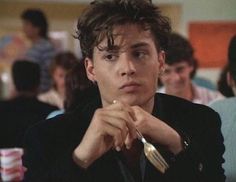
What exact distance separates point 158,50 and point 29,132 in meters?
0.36

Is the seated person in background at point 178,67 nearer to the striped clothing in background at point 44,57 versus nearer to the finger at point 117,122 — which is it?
the finger at point 117,122

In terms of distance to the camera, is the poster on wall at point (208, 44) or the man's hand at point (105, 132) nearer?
the man's hand at point (105, 132)

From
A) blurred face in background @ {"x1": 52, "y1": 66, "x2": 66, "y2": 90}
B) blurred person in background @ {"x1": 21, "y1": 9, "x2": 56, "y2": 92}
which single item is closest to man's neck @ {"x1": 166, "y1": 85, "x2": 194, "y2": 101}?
blurred face in background @ {"x1": 52, "y1": 66, "x2": 66, "y2": 90}

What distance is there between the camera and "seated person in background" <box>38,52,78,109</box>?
281 centimetres

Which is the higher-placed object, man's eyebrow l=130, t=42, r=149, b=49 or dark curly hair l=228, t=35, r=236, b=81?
man's eyebrow l=130, t=42, r=149, b=49

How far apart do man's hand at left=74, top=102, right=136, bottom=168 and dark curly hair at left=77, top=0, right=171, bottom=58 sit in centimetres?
15

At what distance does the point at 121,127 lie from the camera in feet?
3.22

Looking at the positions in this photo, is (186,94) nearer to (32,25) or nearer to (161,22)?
(161,22)

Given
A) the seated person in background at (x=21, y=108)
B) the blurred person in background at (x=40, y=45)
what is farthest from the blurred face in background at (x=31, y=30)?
the seated person in background at (x=21, y=108)

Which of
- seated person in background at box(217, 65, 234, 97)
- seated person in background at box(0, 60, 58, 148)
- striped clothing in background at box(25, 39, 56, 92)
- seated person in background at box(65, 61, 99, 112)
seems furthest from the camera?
striped clothing in background at box(25, 39, 56, 92)

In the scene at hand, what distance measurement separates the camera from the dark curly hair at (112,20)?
1.06 m

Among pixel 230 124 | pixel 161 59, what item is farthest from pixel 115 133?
pixel 230 124

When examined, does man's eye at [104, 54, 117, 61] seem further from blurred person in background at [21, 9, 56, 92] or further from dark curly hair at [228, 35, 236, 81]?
blurred person in background at [21, 9, 56, 92]

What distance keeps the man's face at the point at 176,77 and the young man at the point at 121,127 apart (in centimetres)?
109
